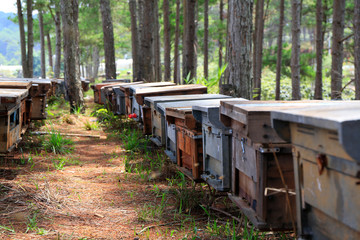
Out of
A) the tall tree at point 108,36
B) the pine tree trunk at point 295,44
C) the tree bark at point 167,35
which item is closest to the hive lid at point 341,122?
the pine tree trunk at point 295,44

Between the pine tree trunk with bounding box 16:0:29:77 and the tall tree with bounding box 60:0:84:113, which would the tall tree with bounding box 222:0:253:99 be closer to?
the tall tree with bounding box 60:0:84:113

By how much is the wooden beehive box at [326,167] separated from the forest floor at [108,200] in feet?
4.83

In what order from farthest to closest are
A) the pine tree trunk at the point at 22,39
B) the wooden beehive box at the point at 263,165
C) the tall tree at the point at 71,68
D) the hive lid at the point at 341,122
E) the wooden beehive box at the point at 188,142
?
the pine tree trunk at the point at 22,39 → the tall tree at the point at 71,68 → the wooden beehive box at the point at 188,142 → the wooden beehive box at the point at 263,165 → the hive lid at the point at 341,122

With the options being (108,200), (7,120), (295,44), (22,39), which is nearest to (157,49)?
(22,39)

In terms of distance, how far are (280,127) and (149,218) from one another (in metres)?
2.86

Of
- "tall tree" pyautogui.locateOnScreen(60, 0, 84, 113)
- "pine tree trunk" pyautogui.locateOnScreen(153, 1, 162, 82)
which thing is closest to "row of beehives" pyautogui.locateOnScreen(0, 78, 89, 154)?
"tall tree" pyautogui.locateOnScreen(60, 0, 84, 113)

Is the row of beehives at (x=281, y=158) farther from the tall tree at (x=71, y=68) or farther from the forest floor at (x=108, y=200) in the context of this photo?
the tall tree at (x=71, y=68)

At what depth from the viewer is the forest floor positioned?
15.8 ft

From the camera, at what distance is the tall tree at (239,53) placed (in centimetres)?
842

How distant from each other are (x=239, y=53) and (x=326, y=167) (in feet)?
20.5

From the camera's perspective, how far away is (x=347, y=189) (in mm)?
2332

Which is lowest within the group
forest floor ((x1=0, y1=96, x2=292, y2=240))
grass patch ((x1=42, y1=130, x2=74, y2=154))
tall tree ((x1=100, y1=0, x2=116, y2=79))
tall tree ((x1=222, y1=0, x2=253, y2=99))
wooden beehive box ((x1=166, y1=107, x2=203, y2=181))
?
forest floor ((x1=0, y1=96, x2=292, y2=240))

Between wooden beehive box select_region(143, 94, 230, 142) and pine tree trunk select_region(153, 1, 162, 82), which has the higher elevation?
pine tree trunk select_region(153, 1, 162, 82)

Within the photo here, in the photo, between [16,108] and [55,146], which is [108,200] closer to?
[16,108]
